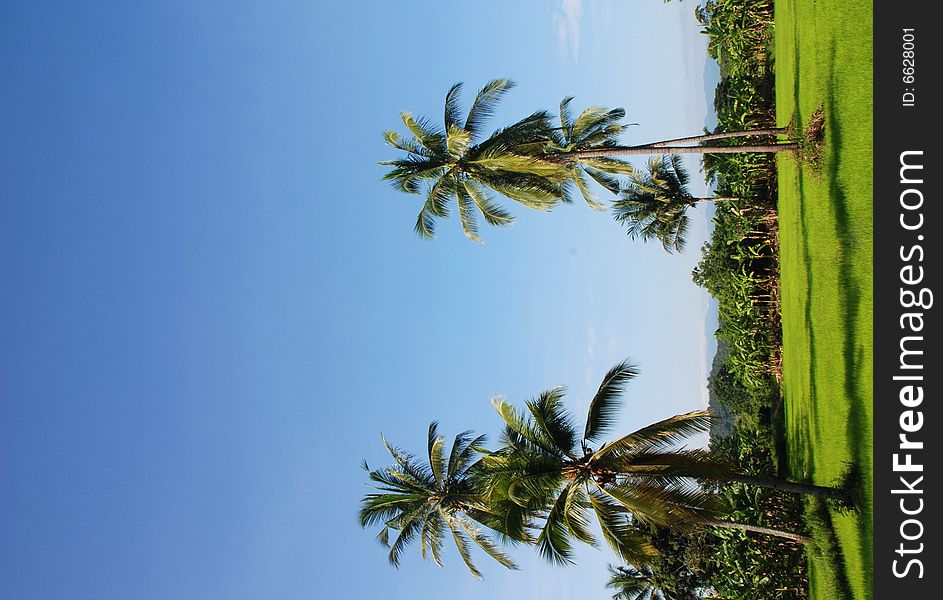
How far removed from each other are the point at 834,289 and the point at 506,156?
1035cm

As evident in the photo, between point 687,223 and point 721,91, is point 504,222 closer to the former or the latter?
point 687,223

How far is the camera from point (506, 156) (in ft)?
71.2

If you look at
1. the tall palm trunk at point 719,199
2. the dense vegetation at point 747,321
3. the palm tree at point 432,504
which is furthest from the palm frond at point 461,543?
the tall palm trunk at point 719,199

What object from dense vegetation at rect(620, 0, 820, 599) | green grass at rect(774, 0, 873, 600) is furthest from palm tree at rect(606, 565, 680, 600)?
green grass at rect(774, 0, 873, 600)

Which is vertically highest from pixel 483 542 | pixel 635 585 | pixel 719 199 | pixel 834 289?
pixel 719 199

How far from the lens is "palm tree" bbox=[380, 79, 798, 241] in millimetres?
22219

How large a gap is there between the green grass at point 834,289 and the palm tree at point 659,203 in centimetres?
1440

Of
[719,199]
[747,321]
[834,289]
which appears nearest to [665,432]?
[834,289]

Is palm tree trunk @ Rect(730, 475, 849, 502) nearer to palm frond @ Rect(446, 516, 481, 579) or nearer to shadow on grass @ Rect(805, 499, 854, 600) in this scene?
shadow on grass @ Rect(805, 499, 854, 600)

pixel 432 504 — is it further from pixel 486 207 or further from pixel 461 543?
pixel 486 207

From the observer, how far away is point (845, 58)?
17.2 metres

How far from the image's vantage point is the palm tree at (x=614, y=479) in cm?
1492

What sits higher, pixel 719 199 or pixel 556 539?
pixel 719 199
